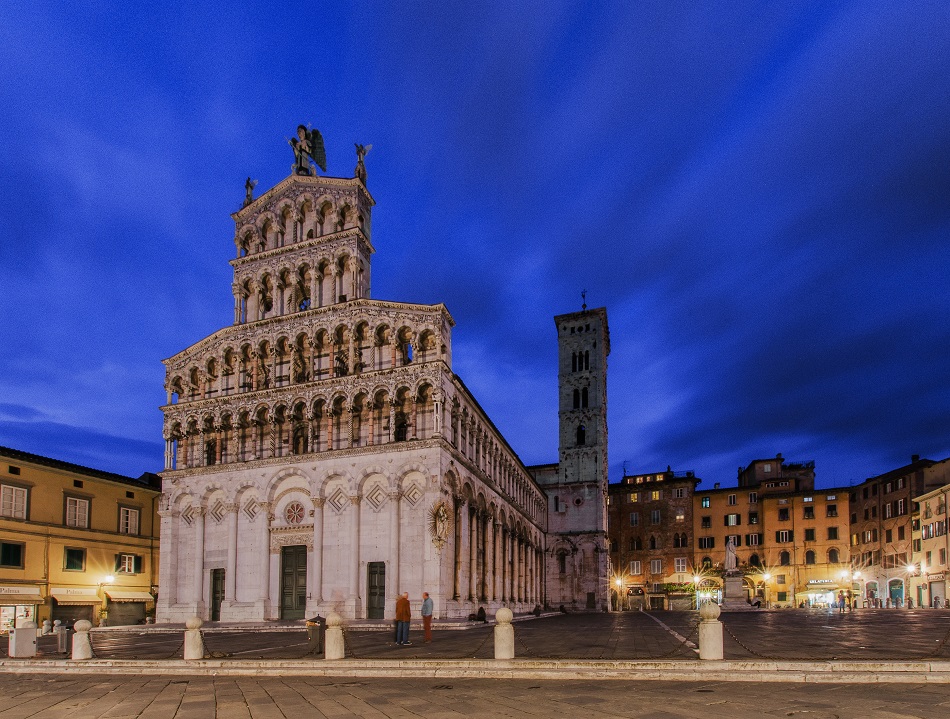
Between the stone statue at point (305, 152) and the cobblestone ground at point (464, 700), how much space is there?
34963mm

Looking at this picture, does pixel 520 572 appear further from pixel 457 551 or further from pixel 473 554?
pixel 457 551

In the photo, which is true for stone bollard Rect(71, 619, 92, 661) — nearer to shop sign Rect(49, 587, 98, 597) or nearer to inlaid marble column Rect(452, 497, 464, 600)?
inlaid marble column Rect(452, 497, 464, 600)

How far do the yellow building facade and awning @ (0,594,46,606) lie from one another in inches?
1.9

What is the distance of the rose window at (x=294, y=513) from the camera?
3881 cm

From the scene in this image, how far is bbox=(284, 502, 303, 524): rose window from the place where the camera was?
38.8m

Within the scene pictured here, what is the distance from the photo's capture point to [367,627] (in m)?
33.2

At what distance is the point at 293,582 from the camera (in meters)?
38.5

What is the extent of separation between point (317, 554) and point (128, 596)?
16.5m

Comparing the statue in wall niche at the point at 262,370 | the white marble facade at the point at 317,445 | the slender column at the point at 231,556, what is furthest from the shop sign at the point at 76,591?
the statue in wall niche at the point at 262,370

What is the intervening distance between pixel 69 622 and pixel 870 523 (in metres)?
67.7

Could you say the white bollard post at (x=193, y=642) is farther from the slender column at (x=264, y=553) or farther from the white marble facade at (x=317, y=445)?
the slender column at (x=264, y=553)

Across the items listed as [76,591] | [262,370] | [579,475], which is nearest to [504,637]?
[262,370]

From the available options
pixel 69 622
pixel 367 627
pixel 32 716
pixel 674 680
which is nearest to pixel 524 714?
pixel 674 680

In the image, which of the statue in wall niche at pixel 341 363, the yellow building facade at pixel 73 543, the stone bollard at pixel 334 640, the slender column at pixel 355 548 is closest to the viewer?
the stone bollard at pixel 334 640
